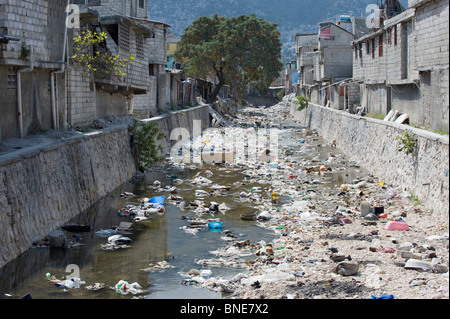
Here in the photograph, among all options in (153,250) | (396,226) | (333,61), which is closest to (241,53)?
(333,61)

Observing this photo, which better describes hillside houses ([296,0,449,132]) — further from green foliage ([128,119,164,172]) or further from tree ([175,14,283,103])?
green foliage ([128,119,164,172])

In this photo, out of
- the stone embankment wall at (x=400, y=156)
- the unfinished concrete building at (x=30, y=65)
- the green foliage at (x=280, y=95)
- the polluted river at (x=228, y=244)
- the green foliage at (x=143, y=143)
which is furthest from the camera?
the green foliage at (x=280, y=95)

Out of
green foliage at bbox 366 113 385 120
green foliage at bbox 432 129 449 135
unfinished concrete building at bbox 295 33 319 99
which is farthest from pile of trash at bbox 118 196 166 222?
unfinished concrete building at bbox 295 33 319 99

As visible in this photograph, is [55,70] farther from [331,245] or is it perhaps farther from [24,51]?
[331,245]

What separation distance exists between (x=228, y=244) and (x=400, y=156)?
6700 mm

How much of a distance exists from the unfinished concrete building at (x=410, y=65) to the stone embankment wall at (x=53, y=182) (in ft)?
27.2

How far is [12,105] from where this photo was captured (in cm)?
1257

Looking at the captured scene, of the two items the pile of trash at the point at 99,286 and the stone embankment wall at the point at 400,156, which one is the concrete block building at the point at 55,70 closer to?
the pile of trash at the point at 99,286

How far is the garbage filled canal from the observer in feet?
25.5

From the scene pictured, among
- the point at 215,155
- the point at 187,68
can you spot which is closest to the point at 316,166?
the point at 215,155

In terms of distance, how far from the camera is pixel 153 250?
974cm

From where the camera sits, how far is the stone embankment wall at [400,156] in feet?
35.0

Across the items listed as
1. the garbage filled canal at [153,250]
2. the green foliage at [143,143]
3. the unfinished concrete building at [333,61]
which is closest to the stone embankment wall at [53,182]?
the garbage filled canal at [153,250]

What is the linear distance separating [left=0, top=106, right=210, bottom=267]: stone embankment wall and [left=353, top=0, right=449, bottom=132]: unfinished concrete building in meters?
8.29
